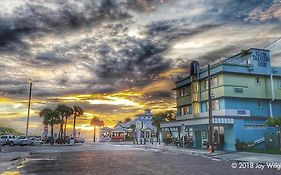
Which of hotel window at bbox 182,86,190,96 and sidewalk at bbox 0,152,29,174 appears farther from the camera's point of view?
hotel window at bbox 182,86,190,96

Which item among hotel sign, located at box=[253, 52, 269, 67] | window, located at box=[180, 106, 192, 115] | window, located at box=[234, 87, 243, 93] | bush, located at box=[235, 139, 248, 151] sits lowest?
bush, located at box=[235, 139, 248, 151]

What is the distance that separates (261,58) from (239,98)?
25.1 feet

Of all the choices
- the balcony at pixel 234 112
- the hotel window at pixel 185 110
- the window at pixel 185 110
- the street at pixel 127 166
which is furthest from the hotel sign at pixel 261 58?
the street at pixel 127 166

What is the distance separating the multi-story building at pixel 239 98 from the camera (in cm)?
4200

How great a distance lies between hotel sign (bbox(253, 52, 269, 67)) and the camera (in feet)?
153

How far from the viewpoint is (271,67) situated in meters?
47.8

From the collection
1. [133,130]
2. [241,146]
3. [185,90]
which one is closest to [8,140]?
[185,90]

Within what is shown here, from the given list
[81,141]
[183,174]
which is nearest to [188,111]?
[183,174]

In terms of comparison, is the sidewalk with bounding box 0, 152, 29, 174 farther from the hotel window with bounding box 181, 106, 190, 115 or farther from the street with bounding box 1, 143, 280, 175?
the hotel window with bounding box 181, 106, 190, 115

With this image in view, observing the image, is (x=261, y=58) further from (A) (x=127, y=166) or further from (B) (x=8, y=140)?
(B) (x=8, y=140)

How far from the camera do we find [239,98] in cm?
4447

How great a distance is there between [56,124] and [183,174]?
81.8 m

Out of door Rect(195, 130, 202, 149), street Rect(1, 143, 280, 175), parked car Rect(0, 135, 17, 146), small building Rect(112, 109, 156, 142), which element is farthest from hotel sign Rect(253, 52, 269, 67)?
small building Rect(112, 109, 156, 142)

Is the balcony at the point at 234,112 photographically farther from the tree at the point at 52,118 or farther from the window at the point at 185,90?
the tree at the point at 52,118
